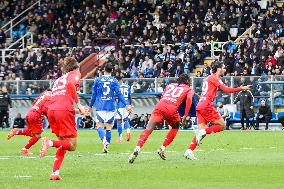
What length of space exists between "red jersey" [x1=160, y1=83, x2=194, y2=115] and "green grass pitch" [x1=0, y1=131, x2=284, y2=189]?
1364 millimetres

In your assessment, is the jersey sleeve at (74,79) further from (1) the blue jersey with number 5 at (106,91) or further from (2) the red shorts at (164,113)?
(1) the blue jersey with number 5 at (106,91)

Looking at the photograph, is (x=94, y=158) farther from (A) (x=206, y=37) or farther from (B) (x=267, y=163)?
(A) (x=206, y=37)

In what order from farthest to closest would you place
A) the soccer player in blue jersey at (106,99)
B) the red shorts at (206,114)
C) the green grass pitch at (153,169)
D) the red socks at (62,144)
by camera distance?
1. the soccer player in blue jersey at (106,99)
2. the red shorts at (206,114)
3. the red socks at (62,144)
4. the green grass pitch at (153,169)

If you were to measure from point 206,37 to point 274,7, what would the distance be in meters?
3.95

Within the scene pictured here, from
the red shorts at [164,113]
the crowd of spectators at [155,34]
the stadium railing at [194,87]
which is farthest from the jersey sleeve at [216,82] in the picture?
the crowd of spectators at [155,34]

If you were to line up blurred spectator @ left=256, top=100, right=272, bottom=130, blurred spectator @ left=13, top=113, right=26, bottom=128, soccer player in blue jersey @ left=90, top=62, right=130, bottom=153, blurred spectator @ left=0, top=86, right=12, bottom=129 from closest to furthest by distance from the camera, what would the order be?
soccer player in blue jersey @ left=90, top=62, right=130, bottom=153, blurred spectator @ left=256, top=100, right=272, bottom=130, blurred spectator @ left=0, top=86, right=12, bottom=129, blurred spectator @ left=13, top=113, right=26, bottom=128

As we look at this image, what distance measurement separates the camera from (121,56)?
5122 centimetres

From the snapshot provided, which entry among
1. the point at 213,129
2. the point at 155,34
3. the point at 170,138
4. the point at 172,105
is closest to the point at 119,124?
the point at 213,129

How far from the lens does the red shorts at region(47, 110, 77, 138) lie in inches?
681

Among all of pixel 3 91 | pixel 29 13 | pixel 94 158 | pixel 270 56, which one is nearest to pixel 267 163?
pixel 94 158

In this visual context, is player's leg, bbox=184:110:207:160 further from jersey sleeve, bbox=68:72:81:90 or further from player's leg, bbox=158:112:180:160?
jersey sleeve, bbox=68:72:81:90

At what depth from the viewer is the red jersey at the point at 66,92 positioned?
1744 cm

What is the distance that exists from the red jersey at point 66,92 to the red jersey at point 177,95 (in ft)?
16.4

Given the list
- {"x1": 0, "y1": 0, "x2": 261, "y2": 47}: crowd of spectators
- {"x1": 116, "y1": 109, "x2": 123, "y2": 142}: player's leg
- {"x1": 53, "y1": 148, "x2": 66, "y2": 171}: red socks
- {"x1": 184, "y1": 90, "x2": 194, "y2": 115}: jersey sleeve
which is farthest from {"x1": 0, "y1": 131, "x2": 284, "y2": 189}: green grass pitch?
{"x1": 0, "y1": 0, "x2": 261, "y2": 47}: crowd of spectators
